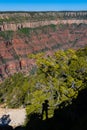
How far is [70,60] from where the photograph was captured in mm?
32094

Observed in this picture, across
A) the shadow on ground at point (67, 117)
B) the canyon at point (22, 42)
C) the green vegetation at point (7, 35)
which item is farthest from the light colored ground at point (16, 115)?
the green vegetation at point (7, 35)

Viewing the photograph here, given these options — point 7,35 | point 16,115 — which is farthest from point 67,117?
point 7,35

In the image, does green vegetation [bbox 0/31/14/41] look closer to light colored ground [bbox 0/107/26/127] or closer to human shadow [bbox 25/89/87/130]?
light colored ground [bbox 0/107/26/127]

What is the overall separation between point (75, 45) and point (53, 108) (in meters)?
164

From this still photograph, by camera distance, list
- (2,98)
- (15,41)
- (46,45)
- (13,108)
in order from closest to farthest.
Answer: (13,108) < (2,98) < (15,41) < (46,45)

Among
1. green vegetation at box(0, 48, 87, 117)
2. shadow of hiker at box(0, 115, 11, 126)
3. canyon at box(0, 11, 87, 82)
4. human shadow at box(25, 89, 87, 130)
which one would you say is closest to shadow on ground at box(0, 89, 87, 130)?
human shadow at box(25, 89, 87, 130)

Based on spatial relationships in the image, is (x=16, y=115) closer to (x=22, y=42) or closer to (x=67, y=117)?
(x=67, y=117)

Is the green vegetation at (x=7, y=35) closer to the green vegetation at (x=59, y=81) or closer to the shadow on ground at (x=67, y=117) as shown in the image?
the green vegetation at (x=59, y=81)

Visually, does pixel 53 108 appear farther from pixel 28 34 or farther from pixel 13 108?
pixel 28 34

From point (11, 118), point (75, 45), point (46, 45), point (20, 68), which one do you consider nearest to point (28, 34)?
point (46, 45)

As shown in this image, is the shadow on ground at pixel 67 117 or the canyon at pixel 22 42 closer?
the shadow on ground at pixel 67 117

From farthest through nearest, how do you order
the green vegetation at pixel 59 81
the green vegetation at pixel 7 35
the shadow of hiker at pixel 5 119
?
the green vegetation at pixel 7 35, the shadow of hiker at pixel 5 119, the green vegetation at pixel 59 81

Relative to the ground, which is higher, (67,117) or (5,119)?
(67,117)

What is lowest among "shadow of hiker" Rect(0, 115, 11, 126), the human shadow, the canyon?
the canyon
